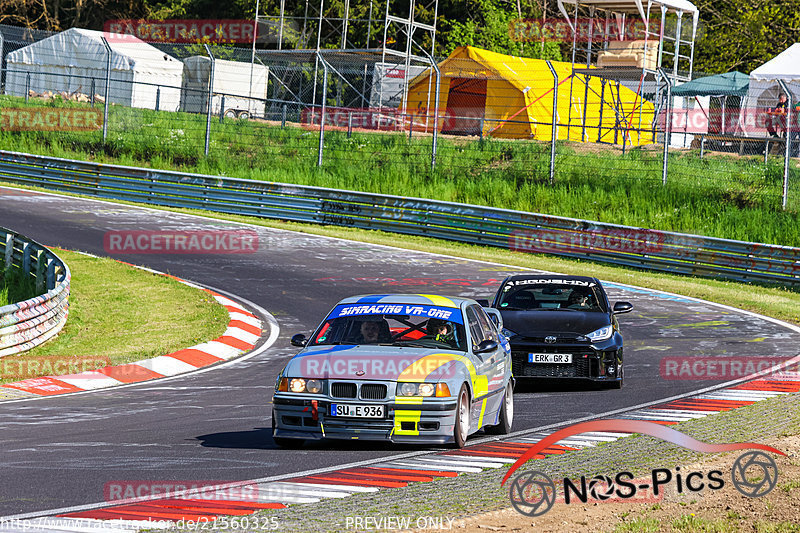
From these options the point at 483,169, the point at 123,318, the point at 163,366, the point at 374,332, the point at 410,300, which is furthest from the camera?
the point at 483,169

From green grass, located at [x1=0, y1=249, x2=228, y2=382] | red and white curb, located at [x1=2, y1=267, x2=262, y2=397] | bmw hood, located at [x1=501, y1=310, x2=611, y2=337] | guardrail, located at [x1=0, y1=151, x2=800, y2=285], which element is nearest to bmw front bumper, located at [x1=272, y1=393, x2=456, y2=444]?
bmw hood, located at [x1=501, y1=310, x2=611, y2=337]

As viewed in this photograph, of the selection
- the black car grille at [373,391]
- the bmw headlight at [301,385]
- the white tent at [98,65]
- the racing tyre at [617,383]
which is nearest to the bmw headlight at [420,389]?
the black car grille at [373,391]

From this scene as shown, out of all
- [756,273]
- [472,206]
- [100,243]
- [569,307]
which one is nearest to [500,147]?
[472,206]

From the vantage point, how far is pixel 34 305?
49.3 ft

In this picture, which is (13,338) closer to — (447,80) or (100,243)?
(100,243)

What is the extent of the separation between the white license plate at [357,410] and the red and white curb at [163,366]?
4.96 metres

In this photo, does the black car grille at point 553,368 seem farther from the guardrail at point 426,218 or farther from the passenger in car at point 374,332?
the guardrail at point 426,218

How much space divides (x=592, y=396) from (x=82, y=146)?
26442mm

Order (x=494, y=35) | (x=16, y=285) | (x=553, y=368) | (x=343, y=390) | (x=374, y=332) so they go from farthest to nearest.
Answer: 1. (x=494, y=35)
2. (x=16, y=285)
3. (x=553, y=368)
4. (x=374, y=332)
5. (x=343, y=390)

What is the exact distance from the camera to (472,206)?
27.8 metres

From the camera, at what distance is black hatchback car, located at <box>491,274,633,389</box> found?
1298cm

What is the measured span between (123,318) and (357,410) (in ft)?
32.2

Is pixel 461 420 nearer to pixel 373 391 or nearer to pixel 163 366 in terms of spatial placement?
pixel 373 391

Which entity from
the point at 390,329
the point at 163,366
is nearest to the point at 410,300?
the point at 390,329
